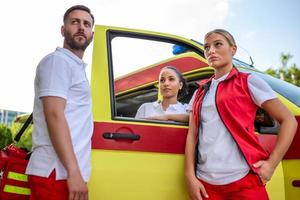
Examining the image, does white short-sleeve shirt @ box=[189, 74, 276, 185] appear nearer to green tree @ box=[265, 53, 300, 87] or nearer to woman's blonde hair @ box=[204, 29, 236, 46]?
woman's blonde hair @ box=[204, 29, 236, 46]

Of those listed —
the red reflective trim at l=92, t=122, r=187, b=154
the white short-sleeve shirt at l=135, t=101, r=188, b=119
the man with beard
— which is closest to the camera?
the man with beard

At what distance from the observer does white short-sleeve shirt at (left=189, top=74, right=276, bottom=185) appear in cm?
184

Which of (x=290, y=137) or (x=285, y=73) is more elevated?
(x=285, y=73)

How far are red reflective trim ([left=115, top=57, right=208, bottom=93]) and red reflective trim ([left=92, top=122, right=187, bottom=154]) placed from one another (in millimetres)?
864

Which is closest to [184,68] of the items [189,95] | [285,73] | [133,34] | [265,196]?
[189,95]

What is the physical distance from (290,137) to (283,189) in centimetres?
56

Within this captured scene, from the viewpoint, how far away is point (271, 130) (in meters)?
2.30

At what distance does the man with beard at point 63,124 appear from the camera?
5.10 feet

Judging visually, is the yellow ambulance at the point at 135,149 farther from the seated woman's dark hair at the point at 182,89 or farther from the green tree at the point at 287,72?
the green tree at the point at 287,72

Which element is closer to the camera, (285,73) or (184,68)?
(184,68)

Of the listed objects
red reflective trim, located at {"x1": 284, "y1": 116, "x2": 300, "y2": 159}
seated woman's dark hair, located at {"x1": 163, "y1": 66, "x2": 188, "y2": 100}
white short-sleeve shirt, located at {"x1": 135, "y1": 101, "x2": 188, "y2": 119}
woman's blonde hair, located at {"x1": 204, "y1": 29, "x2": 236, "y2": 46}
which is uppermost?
woman's blonde hair, located at {"x1": 204, "y1": 29, "x2": 236, "y2": 46}

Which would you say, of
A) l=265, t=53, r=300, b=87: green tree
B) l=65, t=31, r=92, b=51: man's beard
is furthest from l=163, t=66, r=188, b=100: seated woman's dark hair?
l=265, t=53, r=300, b=87: green tree

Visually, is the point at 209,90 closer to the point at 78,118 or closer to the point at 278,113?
the point at 278,113

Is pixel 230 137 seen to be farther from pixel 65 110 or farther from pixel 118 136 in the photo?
pixel 65 110
